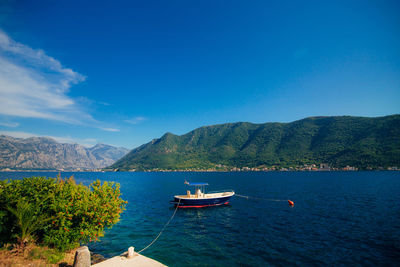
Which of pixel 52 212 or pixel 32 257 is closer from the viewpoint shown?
pixel 32 257

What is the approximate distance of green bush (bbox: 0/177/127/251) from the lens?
10039 millimetres

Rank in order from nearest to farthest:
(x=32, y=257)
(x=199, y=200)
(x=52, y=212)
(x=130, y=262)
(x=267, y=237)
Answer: (x=32, y=257), (x=130, y=262), (x=52, y=212), (x=267, y=237), (x=199, y=200)

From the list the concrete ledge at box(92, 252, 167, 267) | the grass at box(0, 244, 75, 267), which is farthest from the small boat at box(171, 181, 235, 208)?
the grass at box(0, 244, 75, 267)

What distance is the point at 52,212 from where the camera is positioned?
1142 cm

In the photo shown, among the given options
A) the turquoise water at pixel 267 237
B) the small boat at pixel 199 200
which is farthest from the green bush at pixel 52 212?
the small boat at pixel 199 200

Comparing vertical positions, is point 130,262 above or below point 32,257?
below

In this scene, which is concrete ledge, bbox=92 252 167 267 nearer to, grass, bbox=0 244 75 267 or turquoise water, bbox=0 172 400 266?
grass, bbox=0 244 75 267

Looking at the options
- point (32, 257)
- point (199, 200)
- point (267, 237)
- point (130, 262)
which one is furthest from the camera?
point (199, 200)

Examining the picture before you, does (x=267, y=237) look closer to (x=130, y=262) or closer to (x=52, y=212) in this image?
(x=130, y=262)

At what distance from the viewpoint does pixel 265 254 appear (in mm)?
16578

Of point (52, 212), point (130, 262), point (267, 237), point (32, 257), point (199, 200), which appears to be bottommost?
point (267, 237)

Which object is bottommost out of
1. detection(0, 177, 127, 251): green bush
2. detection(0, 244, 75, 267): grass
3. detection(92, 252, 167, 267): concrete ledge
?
detection(92, 252, 167, 267): concrete ledge

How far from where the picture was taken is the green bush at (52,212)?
10039 millimetres

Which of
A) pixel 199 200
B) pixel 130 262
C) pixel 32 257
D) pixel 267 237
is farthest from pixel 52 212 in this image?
pixel 199 200
